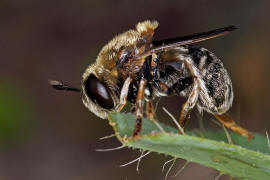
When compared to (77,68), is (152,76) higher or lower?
higher

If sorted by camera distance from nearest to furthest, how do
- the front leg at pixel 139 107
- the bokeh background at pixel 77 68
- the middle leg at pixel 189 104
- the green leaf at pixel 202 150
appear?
the green leaf at pixel 202 150, the front leg at pixel 139 107, the middle leg at pixel 189 104, the bokeh background at pixel 77 68

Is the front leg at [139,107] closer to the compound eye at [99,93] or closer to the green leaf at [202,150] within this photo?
the green leaf at [202,150]

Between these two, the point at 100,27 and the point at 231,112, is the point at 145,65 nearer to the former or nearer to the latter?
the point at 231,112

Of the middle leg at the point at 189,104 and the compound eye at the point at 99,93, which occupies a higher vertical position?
the compound eye at the point at 99,93

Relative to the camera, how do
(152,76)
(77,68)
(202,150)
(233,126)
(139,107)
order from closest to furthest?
1. (202,150)
2. (139,107)
3. (152,76)
4. (233,126)
5. (77,68)

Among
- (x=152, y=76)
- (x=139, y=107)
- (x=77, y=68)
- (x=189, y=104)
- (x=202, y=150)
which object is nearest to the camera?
(x=202, y=150)

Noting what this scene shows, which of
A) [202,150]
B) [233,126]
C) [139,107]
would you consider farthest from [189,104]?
[202,150]

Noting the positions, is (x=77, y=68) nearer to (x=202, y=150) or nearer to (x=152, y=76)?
(x=152, y=76)

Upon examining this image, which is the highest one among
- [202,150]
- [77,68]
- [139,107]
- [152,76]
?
[152,76]

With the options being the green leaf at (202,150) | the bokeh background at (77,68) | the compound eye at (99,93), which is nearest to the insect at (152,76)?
the compound eye at (99,93)
